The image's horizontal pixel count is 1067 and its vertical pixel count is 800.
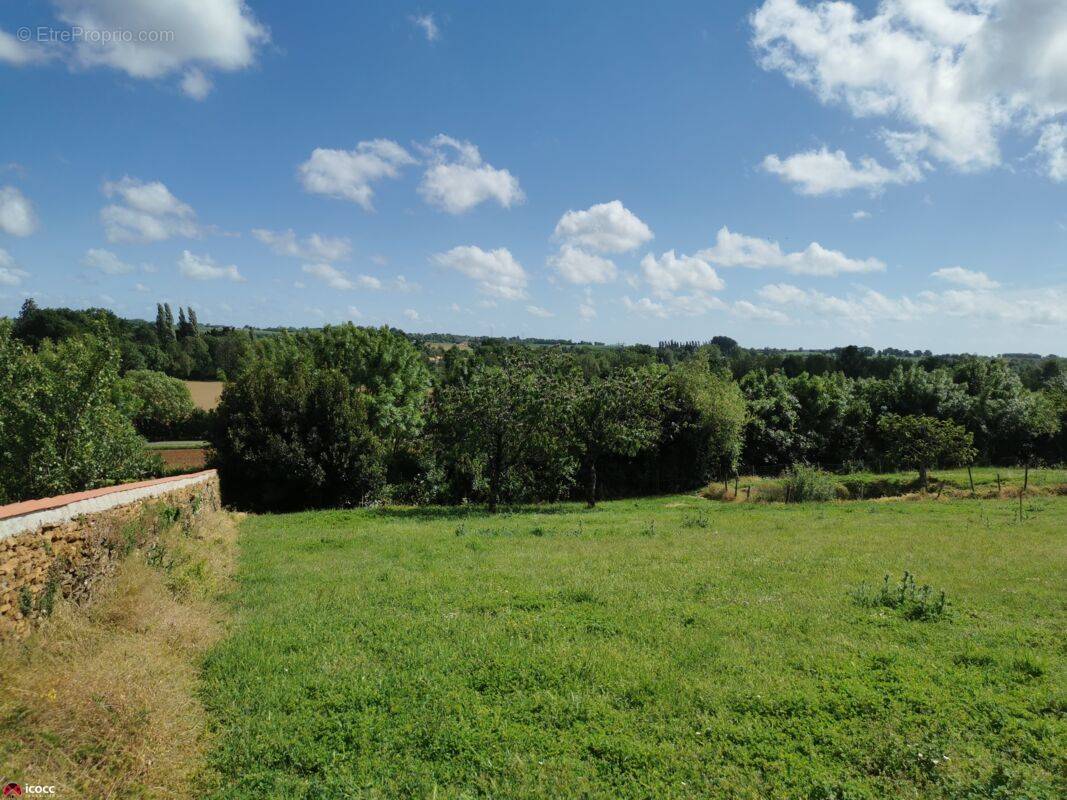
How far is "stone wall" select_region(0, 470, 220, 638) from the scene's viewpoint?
20.3ft

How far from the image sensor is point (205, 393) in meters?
75.6

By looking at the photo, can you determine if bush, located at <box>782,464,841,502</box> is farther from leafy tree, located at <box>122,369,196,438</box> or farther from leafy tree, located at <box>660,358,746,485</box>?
leafy tree, located at <box>122,369,196,438</box>

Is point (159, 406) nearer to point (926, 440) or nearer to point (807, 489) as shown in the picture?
point (807, 489)

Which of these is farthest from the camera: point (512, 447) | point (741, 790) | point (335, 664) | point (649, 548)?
point (512, 447)

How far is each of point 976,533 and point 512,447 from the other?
16.3m

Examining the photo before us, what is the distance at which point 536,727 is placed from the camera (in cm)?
575

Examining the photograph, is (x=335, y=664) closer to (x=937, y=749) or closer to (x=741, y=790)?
(x=741, y=790)

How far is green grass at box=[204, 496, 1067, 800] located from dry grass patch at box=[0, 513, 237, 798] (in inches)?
15.8

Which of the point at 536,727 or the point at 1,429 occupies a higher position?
the point at 1,429

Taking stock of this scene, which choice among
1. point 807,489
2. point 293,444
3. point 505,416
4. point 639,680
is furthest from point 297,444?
point 807,489

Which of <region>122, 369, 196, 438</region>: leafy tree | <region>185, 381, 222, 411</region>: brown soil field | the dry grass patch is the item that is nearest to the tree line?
<region>122, 369, 196, 438</region>: leafy tree

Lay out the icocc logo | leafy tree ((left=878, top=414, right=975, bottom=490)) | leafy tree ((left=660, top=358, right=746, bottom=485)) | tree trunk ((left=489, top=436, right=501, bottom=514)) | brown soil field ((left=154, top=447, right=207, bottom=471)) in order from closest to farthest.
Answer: the icocc logo → tree trunk ((left=489, top=436, right=501, bottom=514)) → leafy tree ((left=878, top=414, right=975, bottom=490)) → brown soil field ((left=154, top=447, right=207, bottom=471)) → leafy tree ((left=660, top=358, right=746, bottom=485))

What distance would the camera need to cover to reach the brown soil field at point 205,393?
68125mm

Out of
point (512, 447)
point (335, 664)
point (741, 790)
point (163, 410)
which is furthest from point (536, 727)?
point (163, 410)
